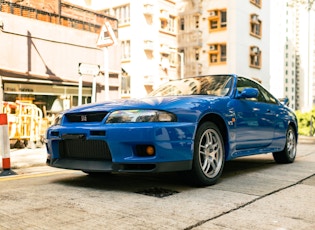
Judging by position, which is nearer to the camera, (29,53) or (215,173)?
(215,173)

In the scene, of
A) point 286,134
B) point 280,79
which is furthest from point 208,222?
point 280,79

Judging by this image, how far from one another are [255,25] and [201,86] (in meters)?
29.5

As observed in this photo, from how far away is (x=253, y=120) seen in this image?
540cm

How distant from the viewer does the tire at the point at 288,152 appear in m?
6.67

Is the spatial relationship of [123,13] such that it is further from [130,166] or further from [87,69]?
[130,166]

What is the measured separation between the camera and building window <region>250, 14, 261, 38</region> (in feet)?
105

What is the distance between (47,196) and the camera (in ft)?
12.6

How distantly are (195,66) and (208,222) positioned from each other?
1162 inches

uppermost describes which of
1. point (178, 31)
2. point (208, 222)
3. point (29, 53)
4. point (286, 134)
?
point (178, 31)

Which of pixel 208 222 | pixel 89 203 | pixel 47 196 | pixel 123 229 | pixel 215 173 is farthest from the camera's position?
pixel 215 173

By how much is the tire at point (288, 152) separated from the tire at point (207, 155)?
7.67ft

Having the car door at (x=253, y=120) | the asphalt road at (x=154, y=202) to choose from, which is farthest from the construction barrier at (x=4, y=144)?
the car door at (x=253, y=120)

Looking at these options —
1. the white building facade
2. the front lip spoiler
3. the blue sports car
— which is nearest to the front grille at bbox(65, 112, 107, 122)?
the blue sports car

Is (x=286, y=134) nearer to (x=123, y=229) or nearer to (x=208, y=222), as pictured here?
(x=208, y=222)
